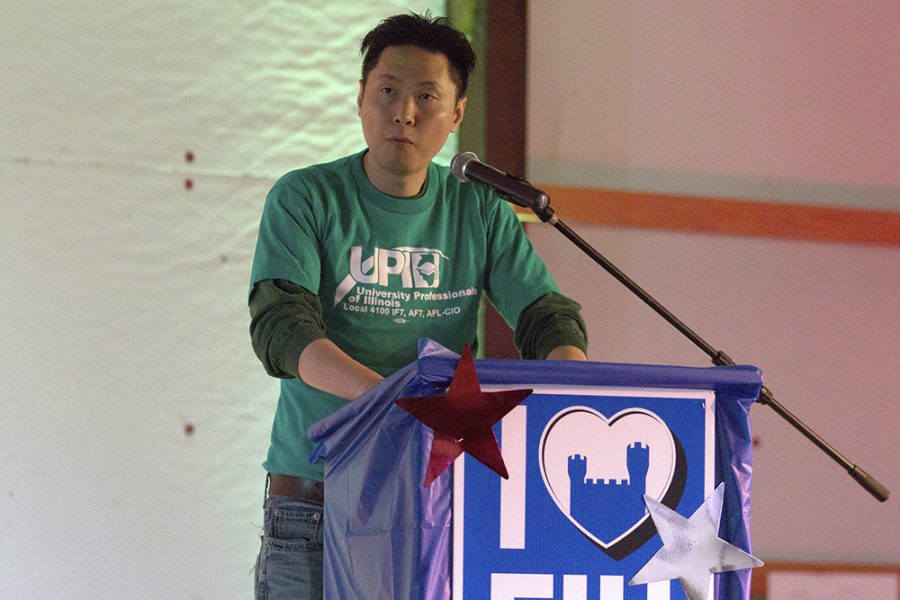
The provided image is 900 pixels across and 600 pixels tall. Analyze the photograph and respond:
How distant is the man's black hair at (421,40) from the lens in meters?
2.01

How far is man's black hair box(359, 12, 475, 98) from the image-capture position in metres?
2.01

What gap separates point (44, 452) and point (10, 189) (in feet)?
2.12

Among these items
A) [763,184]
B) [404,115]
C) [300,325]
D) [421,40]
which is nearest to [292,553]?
[300,325]

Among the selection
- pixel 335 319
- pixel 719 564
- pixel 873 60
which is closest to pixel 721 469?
pixel 719 564

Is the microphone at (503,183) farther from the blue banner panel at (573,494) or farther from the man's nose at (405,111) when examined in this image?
the blue banner panel at (573,494)

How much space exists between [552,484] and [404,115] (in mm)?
929

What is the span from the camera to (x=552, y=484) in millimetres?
1248

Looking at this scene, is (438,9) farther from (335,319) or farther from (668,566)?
(668,566)

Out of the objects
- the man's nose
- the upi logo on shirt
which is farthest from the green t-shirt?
the man's nose

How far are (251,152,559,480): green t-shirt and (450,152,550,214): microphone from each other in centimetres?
28

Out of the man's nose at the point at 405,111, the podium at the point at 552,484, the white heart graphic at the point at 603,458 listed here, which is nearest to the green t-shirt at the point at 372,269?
the man's nose at the point at 405,111

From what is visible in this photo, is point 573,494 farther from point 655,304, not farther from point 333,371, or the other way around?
point 655,304

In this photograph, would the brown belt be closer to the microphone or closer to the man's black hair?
the microphone

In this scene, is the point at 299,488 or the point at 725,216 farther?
the point at 725,216
